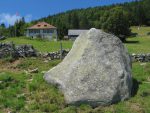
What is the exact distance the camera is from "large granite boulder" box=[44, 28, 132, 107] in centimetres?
1823

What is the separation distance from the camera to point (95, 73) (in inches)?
748

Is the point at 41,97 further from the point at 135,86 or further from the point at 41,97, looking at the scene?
the point at 135,86

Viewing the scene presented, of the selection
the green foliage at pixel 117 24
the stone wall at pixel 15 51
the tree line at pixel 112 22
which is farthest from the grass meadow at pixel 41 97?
the green foliage at pixel 117 24

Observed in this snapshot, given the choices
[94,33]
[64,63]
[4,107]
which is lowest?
[4,107]

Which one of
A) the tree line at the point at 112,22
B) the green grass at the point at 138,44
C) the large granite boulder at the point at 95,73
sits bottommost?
the green grass at the point at 138,44

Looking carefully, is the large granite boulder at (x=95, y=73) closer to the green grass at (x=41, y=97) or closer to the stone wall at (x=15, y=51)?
the green grass at (x=41, y=97)

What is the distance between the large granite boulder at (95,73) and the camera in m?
18.2

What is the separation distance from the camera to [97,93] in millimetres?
18312

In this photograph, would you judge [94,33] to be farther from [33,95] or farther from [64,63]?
[33,95]

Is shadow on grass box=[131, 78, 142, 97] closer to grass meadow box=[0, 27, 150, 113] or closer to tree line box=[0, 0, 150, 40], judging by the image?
grass meadow box=[0, 27, 150, 113]

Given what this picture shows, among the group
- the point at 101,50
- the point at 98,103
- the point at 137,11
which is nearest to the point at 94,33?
the point at 101,50

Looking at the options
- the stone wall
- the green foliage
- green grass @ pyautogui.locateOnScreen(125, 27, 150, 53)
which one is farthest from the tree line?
the stone wall

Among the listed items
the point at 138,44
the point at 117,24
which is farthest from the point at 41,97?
the point at 117,24

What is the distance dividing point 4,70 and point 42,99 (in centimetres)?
593
